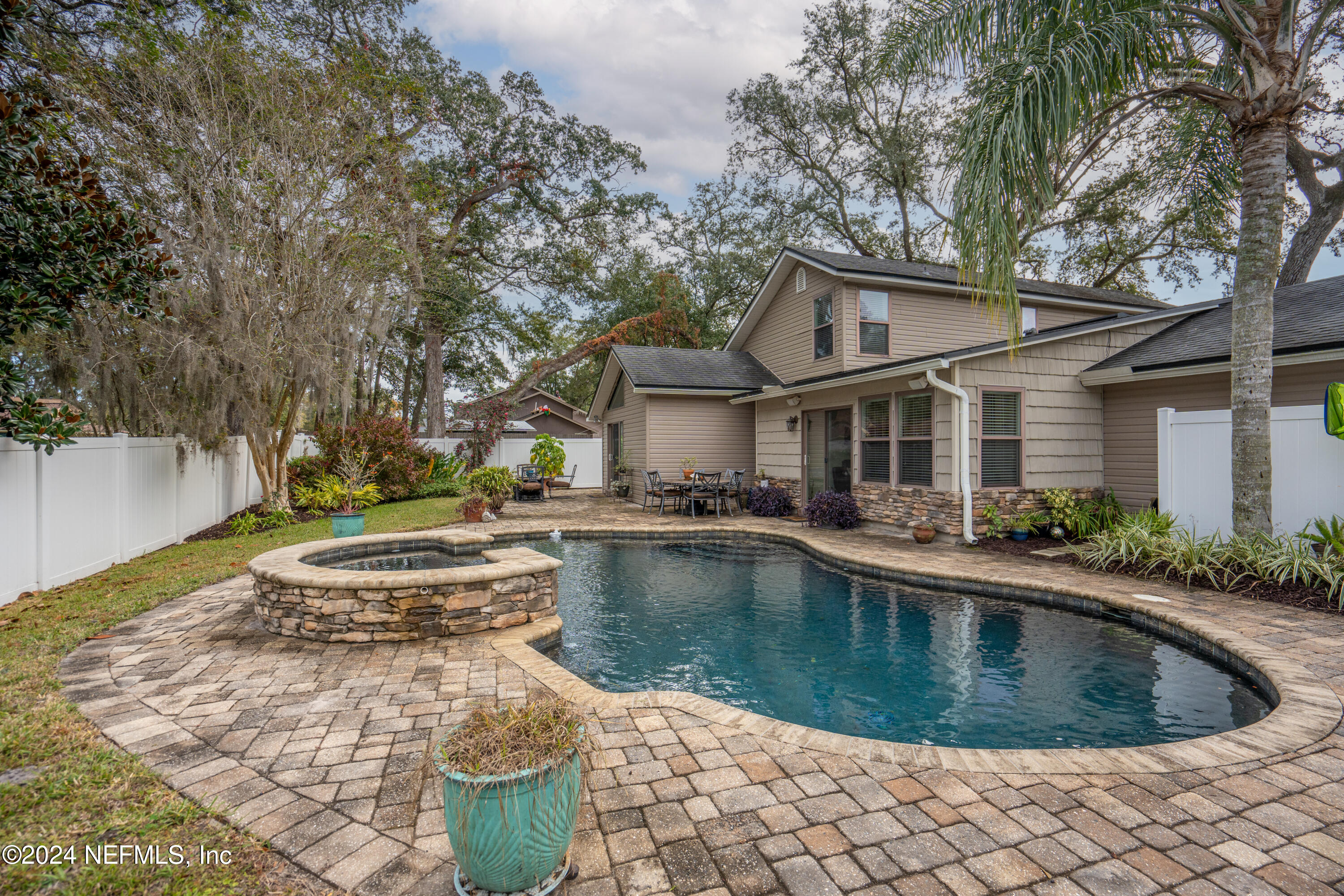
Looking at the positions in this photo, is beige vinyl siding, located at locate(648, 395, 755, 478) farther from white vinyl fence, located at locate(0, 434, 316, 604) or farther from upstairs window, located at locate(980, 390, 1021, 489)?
white vinyl fence, located at locate(0, 434, 316, 604)

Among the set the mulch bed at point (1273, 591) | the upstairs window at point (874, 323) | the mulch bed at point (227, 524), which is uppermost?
the upstairs window at point (874, 323)

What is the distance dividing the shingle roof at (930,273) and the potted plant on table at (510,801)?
1031 cm

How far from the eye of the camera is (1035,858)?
1.97 m

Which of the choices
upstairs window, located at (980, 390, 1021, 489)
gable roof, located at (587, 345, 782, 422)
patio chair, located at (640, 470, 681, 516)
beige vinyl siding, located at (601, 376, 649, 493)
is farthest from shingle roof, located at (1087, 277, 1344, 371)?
beige vinyl siding, located at (601, 376, 649, 493)

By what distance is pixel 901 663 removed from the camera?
4.44 m

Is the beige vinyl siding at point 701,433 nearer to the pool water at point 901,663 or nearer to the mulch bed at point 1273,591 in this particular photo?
the pool water at point 901,663

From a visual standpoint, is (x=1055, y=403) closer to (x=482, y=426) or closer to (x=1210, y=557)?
(x=1210, y=557)

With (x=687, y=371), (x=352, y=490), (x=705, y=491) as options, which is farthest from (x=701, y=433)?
(x=352, y=490)

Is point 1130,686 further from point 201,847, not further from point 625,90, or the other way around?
point 625,90

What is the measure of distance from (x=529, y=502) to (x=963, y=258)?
37.6 feet

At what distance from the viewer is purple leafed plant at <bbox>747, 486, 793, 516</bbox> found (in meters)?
11.5

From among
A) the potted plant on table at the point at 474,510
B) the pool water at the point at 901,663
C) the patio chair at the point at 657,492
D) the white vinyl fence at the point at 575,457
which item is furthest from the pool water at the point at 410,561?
the white vinyl fence at the point at 575,457

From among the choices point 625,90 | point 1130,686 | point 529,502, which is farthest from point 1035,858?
point 625,90

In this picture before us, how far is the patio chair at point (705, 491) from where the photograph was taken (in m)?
11.7
